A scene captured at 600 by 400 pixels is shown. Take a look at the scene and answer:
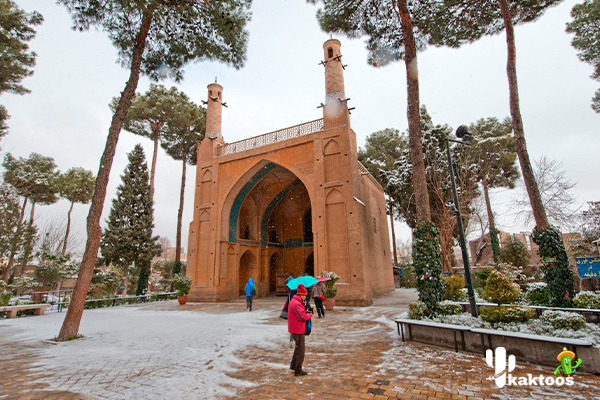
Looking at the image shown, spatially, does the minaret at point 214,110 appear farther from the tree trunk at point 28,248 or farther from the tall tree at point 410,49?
the tree trunk at point 28,248

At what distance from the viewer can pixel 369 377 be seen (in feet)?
13.4

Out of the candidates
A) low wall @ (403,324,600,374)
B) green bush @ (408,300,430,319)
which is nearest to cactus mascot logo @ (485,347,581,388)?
low wall @ (403,324,600,374)

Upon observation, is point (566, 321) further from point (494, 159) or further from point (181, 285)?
point (494, 159)

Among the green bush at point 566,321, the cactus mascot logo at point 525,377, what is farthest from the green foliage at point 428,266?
the cactus mascot logo at point 525,377

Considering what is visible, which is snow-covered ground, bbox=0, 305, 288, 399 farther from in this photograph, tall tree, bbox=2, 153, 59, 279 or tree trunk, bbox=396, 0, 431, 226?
tall tree, bbox=2, 153, 59, 279

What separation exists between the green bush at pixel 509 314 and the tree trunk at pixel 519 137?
10.1 ft

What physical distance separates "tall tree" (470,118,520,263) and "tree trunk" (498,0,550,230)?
12.4 m

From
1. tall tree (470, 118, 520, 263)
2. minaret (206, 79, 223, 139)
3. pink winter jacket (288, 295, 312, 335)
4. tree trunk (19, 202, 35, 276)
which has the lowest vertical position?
pink winter jacket (288, 295, 312, 335)

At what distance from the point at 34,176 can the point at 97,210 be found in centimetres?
2206

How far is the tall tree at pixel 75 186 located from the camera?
85.9 ft

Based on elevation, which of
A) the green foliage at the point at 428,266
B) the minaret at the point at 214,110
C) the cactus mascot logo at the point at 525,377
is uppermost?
the minaret at the point at 214,110

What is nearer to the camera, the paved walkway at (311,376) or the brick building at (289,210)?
the paved walkway at (311,376)

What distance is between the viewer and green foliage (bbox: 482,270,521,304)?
18.9 ft

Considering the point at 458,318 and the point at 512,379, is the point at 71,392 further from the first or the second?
the point at 458,318
